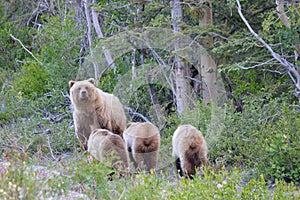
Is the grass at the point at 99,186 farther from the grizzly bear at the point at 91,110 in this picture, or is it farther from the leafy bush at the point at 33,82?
the leafy bush at the point at 33,82

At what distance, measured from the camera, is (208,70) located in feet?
39.3

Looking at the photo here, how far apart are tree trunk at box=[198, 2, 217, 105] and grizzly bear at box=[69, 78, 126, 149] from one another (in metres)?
2.53

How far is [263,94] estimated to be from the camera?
1114 cm

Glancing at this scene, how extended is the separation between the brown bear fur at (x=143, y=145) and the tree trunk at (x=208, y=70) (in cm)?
330

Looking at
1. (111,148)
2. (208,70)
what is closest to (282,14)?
(208,70)

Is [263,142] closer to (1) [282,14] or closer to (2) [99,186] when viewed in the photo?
(1) [282,14]

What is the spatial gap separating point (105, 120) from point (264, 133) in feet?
8.48

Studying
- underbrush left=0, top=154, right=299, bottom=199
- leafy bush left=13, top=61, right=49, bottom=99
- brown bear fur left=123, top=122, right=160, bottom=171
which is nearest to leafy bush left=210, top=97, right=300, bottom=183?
brown bear fur left=123, top=122, right=160, bottom=171

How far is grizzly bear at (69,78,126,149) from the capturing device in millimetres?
9328

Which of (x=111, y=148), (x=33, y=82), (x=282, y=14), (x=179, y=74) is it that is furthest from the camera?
(x=33, y=82)

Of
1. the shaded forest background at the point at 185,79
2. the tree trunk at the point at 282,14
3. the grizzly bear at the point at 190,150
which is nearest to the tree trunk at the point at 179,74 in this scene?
the shaded forest background at the point at 185,79

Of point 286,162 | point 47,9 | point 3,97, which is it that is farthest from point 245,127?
point 47,9

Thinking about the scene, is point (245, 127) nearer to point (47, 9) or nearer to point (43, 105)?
point (43, 105)

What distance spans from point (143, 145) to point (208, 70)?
12.3 ft
